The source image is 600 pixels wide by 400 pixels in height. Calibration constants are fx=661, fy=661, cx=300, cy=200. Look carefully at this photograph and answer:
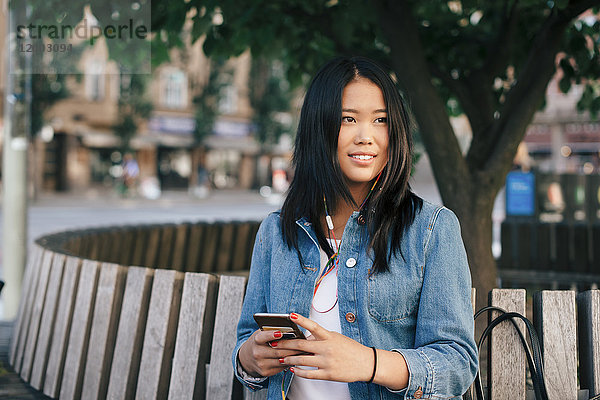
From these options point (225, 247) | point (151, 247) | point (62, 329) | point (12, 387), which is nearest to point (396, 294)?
point (62, 329)

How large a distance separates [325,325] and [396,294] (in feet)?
0.68

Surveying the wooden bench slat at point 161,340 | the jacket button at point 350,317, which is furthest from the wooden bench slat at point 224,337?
the jacket button at point 350,317

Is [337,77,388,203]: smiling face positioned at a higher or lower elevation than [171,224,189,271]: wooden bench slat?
higher

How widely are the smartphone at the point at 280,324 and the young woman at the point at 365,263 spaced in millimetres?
31

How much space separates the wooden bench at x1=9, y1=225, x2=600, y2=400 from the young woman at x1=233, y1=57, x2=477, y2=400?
31.4 inches

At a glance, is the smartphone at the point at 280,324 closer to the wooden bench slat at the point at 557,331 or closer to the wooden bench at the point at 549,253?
the wooden bench slat at the point at 557,331

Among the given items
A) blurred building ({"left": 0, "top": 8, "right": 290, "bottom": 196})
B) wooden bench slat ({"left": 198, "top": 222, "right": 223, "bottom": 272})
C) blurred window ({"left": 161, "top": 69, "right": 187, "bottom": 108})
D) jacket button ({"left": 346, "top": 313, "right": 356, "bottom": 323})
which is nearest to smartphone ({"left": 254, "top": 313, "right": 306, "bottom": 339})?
jacket button ({"left": 346, "top": 313, "right": 356, "bottom": 323})

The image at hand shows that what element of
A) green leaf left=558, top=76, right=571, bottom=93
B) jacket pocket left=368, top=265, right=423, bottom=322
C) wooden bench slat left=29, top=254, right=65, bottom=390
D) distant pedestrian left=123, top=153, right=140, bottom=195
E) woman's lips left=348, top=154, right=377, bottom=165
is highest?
distant pedestrian left=123, top=153, right=140, bottom=195

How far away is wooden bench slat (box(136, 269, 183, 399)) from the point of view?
2.97 meters

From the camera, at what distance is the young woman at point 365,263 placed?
161cm

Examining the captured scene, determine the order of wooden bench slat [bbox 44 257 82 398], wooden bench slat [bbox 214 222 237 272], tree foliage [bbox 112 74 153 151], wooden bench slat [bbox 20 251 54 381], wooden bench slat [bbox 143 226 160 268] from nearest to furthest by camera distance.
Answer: wooden bench slat [bbox 44 257 82 398] < wooden bench slat [bbox 20 251 54 381] < wooden bench slat [bbox 143 226 160 268] < wooden bench slat [bbox 214 222 237 272] < tree foliage [bbox 112 74 153 151]

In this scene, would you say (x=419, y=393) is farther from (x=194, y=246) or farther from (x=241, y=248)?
(x=241, y=248)

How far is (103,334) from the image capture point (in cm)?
330

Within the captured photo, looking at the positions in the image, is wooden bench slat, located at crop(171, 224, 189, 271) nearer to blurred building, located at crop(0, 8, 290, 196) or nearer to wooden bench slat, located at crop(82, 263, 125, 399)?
wooden bench slat, located at crop(82, 263, 125, 399)
